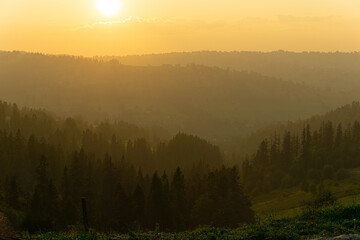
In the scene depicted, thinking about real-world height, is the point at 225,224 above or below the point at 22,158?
below

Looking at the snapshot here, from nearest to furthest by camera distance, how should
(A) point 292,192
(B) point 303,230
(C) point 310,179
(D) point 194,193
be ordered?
1. (B) point 303,230
2. (D) point 194,193
3. (A) point 292,192
4. (C) point 310,179

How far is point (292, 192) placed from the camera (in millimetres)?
178750

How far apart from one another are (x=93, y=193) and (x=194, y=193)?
32143 millimetres

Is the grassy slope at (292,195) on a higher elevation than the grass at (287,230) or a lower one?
lower

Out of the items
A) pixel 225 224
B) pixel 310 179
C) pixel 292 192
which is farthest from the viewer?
pixel 310 179

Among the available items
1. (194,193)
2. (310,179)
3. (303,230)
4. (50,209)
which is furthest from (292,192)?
(303,230)

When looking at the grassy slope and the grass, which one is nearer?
the grass

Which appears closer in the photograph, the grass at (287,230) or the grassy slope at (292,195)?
the grass at (287,230)

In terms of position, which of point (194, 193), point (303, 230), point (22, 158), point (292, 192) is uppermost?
point (22, 158)

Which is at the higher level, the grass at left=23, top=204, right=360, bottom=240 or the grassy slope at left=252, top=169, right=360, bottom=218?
the grass at left=23, top=204, right=360, bottom=240

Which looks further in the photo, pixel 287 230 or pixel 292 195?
pixel 292 195

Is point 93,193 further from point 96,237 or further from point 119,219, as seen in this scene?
point 96,237

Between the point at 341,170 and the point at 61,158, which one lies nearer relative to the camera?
the point at 61,158

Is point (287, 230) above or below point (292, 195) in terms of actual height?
above
